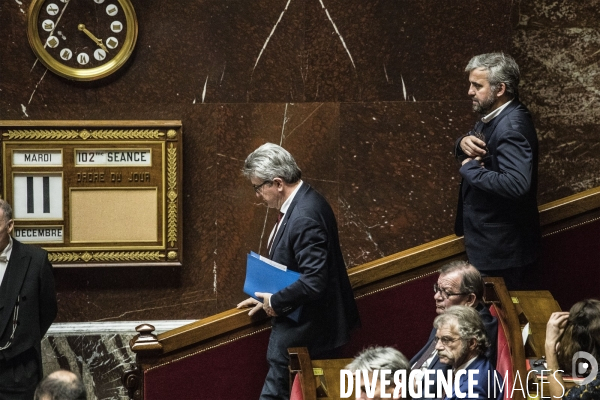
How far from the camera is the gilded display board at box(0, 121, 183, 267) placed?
17.8 feet

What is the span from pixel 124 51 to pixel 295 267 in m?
2.00

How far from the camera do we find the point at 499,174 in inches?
163

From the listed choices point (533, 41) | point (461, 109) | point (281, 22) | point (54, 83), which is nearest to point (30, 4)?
point (54, 83)

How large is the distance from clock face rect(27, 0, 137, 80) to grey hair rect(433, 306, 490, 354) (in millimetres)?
2659

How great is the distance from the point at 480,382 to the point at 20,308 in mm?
2238

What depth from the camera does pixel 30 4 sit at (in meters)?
5.33

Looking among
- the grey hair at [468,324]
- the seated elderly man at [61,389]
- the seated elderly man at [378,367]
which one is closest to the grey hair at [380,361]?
the seated elderly man at [378,367]

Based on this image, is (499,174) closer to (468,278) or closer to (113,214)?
(468,278)

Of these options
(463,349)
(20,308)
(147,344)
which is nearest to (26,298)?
(20,308)

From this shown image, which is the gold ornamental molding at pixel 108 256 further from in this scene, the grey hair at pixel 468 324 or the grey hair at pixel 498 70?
the grey hair at pixel 468 324

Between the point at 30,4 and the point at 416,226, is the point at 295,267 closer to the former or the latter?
the point at 416,226

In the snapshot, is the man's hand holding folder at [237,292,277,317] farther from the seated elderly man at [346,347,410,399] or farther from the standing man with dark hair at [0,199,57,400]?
the standing man with dark hair at [0,199,57,400]

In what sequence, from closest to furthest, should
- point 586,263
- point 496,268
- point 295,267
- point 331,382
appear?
point 331,382 → point 295,267 → point 496,268 → point 586,263

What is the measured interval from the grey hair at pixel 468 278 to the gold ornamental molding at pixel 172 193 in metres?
2.03
